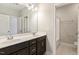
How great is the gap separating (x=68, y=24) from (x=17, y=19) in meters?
1.30

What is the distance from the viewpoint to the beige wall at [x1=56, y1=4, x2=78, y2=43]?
7.38 ft

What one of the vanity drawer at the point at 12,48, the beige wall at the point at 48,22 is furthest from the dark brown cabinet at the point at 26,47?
the beige wall at the point at 48,22

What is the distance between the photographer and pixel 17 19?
219 centimetres

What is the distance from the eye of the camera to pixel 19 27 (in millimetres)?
2256

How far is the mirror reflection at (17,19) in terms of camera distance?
189 centimetres

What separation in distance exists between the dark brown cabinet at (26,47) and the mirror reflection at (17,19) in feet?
1.38

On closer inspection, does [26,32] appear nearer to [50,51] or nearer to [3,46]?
[50,51]

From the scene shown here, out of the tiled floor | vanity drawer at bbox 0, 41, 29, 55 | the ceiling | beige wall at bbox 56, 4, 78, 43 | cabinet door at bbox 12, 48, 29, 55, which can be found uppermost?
the ceiling

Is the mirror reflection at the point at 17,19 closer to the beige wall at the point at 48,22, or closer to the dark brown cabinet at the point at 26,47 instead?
the beige wall at the point at 48,22

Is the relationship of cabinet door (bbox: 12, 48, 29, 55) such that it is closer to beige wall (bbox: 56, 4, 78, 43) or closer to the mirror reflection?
the mirror reflection

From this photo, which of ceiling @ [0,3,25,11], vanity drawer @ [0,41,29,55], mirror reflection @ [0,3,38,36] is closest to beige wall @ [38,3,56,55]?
mirror reflection @ [0,3,38,36]

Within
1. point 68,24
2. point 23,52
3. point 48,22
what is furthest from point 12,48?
point 68,24

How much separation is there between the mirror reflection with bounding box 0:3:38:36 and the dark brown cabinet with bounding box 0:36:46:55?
42cm

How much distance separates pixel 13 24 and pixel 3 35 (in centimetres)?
34
